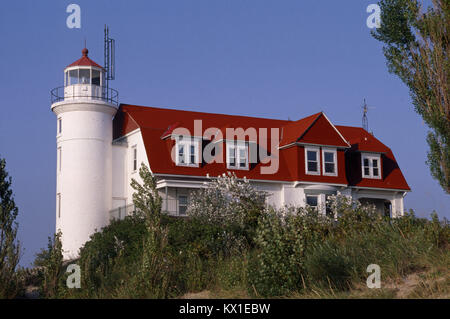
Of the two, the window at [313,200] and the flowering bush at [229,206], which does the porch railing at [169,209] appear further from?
the window at [313,200]

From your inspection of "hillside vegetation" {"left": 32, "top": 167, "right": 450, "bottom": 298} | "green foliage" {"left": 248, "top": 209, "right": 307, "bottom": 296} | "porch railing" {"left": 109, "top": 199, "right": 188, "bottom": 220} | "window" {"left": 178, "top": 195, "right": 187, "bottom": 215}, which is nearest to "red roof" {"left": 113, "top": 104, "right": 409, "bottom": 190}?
"window" {"left": 178, "top": 195, "right": 187, "bottom": 215}

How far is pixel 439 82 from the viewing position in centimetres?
2150

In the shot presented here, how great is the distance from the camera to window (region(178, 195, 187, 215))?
119 ft

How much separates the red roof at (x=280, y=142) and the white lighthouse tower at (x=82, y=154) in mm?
2293

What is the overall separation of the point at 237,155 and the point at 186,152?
3.09 meters

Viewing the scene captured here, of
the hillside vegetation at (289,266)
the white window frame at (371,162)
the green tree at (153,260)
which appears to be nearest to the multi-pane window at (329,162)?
the white window frame at (371,162)

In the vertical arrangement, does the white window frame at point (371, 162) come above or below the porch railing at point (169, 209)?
above

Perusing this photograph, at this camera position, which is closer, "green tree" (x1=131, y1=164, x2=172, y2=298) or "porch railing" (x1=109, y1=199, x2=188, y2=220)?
"green tree" (x1=131, y1=164, x2=172, y2=298)

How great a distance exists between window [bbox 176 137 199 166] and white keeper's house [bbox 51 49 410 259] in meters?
0.06

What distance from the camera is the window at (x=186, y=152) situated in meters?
36.3

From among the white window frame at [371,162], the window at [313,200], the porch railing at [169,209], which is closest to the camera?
the porch railing at [169,209]

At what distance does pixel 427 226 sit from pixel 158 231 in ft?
25.6

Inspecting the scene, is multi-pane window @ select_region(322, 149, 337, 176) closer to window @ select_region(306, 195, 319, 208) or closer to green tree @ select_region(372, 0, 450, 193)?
window @ select_region(306, 195, 319, 208)
